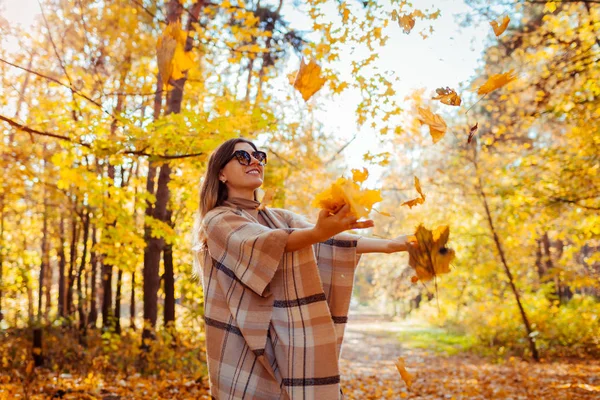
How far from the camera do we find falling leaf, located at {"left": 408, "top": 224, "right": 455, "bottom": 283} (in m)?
1.73

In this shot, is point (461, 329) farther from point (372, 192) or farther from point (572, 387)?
point (372, 192)

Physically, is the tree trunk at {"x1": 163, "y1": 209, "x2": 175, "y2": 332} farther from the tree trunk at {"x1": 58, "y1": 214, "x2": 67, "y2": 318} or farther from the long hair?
the long hair

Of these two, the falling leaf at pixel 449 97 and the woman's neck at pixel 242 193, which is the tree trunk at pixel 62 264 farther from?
the falling leaf at pixel 449 97

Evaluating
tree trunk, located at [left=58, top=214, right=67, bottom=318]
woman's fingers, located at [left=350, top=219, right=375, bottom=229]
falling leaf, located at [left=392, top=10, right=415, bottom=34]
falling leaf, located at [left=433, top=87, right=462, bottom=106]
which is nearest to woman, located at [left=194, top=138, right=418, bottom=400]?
woman's fingers, located at [left=350, top=219, right=375, bottom=229]

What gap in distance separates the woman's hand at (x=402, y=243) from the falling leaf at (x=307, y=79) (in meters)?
0.82

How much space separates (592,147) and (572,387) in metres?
3.20

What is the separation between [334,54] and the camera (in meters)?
5.96

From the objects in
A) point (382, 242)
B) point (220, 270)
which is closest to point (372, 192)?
point (382, 242)

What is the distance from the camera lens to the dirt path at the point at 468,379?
6.15 meters

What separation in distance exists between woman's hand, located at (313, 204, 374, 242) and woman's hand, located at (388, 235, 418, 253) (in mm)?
366

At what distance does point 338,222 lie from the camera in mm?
1541

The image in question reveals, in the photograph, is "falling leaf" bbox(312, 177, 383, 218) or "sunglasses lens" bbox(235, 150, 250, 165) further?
"sunglasses lens" bbox(235, 150, 250, 165)

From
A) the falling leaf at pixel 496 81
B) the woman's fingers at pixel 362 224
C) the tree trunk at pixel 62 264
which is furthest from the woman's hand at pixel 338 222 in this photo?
the tree trunk at pixel 62 264

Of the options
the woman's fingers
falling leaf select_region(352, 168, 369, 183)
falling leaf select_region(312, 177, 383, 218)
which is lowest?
the woman's fingers
